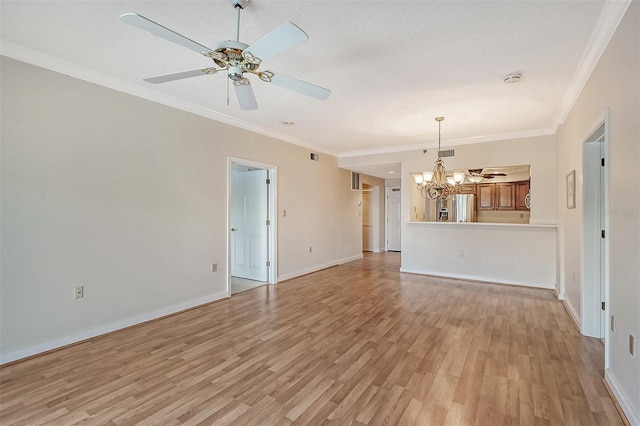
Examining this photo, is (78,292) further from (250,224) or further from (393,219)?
(393,219)

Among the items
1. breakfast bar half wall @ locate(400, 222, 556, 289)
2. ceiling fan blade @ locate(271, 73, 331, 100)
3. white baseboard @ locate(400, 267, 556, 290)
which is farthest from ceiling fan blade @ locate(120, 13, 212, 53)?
white baseboard @ locate(400, 267, 556, 290)

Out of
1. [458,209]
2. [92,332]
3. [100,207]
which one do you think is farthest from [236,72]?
[458,209]

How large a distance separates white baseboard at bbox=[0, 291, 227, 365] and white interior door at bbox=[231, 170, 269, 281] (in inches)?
53.6

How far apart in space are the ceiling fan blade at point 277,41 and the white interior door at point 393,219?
8.13 meters

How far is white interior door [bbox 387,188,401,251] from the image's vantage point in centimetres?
946

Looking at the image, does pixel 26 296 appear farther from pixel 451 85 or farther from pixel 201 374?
pixel 451 85

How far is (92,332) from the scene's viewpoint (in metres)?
2.96

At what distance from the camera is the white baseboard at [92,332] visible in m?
2.52

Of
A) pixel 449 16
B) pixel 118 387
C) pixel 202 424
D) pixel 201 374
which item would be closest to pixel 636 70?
pixel 449 16

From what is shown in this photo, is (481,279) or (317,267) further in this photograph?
(317,267)

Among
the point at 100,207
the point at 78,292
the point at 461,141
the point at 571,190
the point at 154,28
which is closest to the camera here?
the point at 154,28

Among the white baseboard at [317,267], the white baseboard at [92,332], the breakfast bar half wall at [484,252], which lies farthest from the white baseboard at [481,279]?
the white baseboard at [92,332]

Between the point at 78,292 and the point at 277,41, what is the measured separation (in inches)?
118

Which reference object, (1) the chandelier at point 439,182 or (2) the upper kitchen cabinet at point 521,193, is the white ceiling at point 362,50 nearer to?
(1) the chandelier at point 439,182
